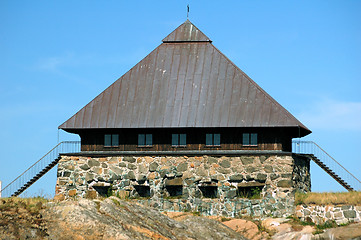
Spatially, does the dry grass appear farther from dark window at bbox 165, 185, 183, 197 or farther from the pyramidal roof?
dark window at bbox 165, 185, 183, 197

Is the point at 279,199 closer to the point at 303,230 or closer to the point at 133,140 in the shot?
the point at 303,230

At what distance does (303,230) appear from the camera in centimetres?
3098

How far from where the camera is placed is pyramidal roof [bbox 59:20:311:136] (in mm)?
34781

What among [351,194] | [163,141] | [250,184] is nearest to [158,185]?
[163,141]

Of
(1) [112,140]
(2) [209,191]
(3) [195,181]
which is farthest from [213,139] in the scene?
(1) [112,140]

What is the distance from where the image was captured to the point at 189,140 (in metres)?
35.5

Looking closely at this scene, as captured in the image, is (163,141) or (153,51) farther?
(153,51)

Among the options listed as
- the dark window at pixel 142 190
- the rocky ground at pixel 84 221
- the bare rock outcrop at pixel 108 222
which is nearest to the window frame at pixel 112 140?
the dark window at pixel 142 190

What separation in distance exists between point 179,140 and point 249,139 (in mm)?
4182

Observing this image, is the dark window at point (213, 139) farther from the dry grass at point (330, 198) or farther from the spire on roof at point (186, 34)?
the spire on roof at point (186, 34)

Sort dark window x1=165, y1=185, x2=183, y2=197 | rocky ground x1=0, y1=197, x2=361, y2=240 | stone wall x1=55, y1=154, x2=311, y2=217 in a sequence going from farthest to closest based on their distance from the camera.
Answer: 1. dark window x1=165, y1=185, x2=183, y2=197
2. stone wall x1=55, y1=154, x2=311, y2=217
3. rocky ground x1=0, y1=197, x2=361, y2=240

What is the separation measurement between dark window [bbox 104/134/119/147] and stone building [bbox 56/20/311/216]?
61 mm

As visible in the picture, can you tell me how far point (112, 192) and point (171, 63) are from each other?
8856 mm

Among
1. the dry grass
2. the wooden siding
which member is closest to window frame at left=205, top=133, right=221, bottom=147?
the wooden siding
